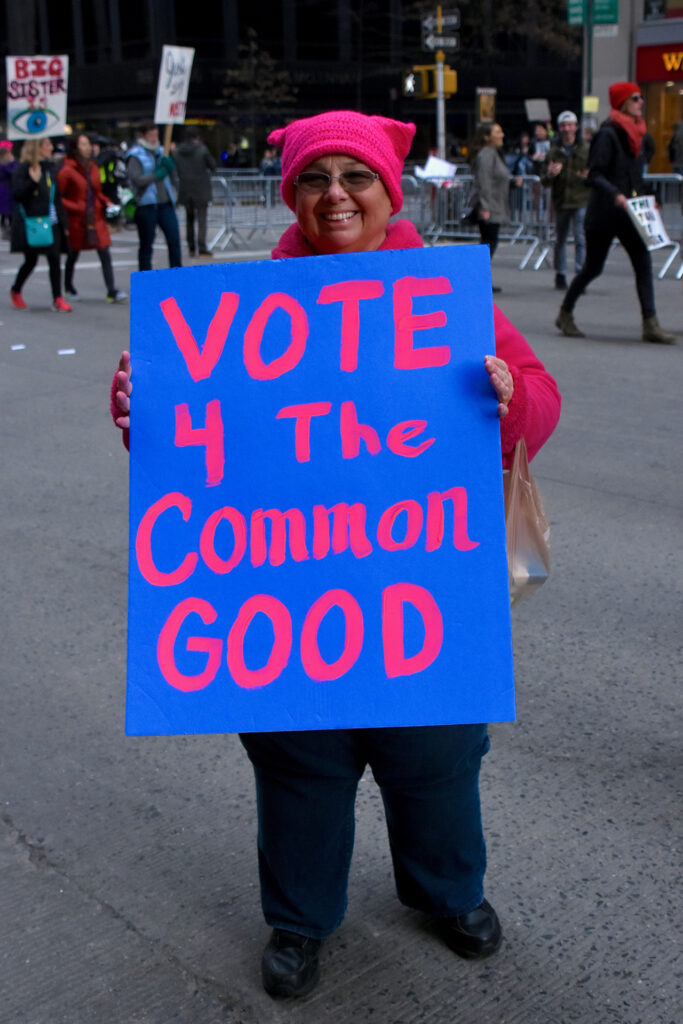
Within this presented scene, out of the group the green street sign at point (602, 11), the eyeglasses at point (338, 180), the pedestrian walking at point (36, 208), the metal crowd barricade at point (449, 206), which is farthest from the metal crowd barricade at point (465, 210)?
the eyeglasses at point (338, 180)

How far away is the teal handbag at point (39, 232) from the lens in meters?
11.9

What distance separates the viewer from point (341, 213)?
7.26 ft

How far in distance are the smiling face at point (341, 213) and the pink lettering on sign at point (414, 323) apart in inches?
7.0

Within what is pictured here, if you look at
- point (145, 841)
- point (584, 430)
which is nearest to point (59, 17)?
point (584, 430)

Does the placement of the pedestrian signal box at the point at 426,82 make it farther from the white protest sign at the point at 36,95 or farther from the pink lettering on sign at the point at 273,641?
the pink lettering on sign at the point at 273,641

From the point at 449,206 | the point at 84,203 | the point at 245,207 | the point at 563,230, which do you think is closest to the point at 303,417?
the point at 84,203

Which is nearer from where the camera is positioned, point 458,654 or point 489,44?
point 458,654

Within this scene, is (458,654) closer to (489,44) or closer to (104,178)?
(104,178)

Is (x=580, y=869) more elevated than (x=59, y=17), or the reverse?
(x=59, y=17)

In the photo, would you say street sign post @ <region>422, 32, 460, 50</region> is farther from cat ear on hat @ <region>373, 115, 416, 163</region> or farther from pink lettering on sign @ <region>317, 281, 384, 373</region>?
pink lettering on sign @ <region>317, 281, 384, 373</region>

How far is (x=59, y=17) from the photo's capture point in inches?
1937

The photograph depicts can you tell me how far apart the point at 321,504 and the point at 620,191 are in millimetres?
8190

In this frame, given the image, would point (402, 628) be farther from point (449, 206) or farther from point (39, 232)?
point (449, 206)

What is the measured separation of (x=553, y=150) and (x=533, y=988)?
1206cm
